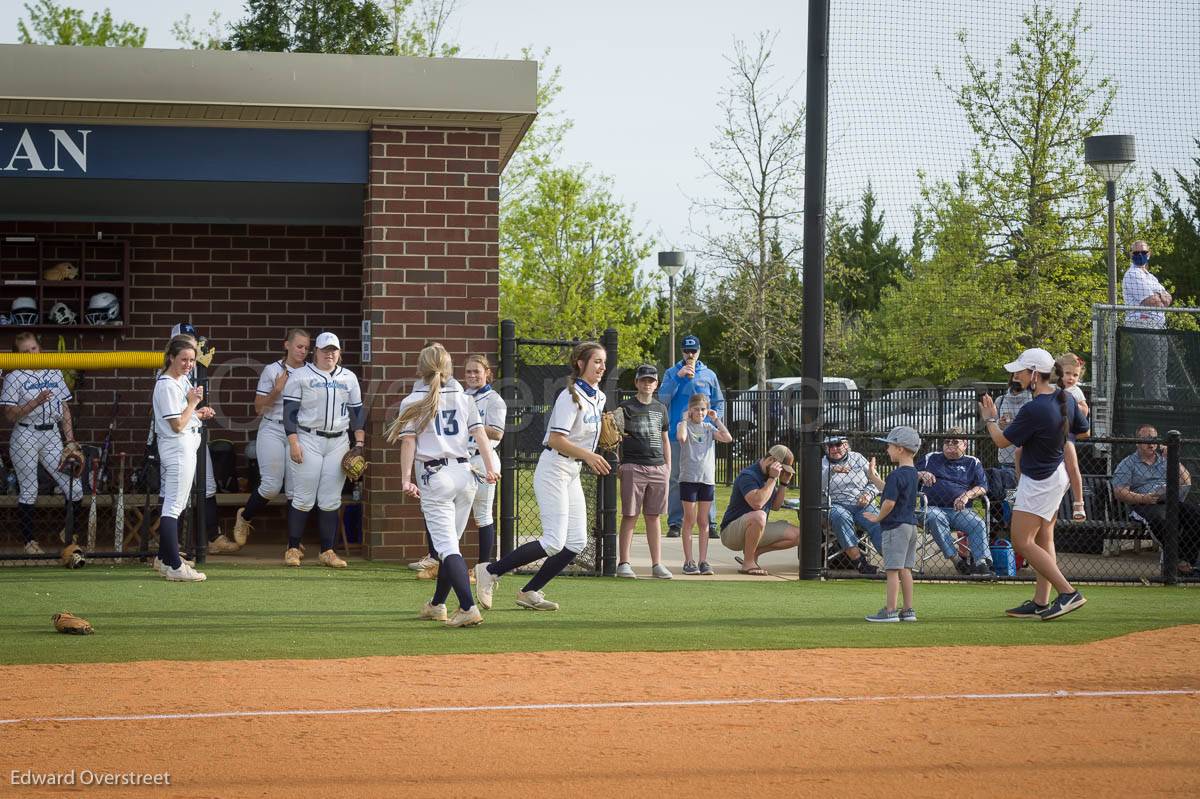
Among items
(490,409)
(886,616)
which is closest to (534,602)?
(490,409)

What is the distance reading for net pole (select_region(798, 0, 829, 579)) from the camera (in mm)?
12102

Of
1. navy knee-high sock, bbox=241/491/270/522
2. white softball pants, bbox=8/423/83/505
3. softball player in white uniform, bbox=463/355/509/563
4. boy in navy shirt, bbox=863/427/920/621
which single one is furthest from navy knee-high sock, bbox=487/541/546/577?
white softball pants, bbox=8/423/83/505

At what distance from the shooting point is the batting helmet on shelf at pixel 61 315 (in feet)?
47.2

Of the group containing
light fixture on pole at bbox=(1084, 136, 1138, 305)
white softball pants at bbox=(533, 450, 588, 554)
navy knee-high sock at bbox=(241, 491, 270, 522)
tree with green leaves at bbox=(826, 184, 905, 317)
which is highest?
tree with green leaves at bbox=(826, 184, 905, 317)

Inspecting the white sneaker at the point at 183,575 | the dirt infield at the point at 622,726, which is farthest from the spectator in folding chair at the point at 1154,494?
the white sneaker at the point at 183,575

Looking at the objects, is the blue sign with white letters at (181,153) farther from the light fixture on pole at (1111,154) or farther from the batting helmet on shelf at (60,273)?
the light fixture on pole at (1111,154)

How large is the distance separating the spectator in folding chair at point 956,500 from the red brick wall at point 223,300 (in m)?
6.48

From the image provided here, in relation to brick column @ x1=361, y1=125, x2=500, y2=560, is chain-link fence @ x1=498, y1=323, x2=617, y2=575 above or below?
below

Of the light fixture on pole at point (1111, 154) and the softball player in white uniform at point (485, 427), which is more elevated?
the light fixture on pole at point (1111, 154)

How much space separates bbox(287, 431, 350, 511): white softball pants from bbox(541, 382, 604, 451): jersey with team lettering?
11.0ft

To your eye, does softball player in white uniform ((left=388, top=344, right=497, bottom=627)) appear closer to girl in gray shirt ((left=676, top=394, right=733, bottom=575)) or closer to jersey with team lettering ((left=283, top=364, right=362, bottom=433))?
jersey with team lettering ((left=283, top=364, right=362, bottom=433))

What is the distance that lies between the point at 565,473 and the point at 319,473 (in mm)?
3501

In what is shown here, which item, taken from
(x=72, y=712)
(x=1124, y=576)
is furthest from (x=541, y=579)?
(x=1124, y=576)

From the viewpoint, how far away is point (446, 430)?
8.65 meters
